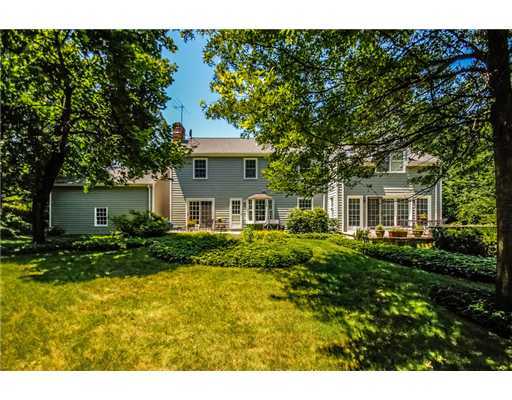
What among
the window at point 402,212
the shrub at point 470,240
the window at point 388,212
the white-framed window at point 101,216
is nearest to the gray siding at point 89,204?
the white-framed window at point 101,216

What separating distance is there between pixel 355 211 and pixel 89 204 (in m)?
10.6

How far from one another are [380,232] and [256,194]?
6.31 metres

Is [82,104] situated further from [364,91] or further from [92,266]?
[364,91]

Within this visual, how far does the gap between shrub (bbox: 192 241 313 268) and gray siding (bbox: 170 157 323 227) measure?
21.9 feet

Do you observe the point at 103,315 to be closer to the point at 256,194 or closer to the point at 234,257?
the point at 234,257

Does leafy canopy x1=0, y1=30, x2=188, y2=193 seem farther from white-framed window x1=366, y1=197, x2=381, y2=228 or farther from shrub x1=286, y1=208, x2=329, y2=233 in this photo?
white-framed window x1=366, y1=197, x2=381, y2=228

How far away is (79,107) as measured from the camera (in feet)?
11.3

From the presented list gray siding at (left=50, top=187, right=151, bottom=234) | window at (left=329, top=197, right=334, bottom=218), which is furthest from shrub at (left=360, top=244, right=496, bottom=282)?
gray siding at (left=50, top=187, right=151, bottom=234)

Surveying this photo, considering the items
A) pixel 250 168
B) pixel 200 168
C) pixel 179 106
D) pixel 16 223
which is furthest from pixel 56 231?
pixel 250 168

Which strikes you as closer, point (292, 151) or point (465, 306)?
point (465, 306)

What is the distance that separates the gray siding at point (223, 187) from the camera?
11.4 meters

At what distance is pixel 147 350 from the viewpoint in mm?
2021

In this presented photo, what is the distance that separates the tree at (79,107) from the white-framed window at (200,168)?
23.2 ft
